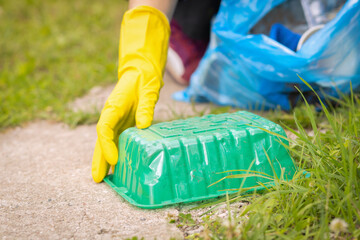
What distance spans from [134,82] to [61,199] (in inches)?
20.6

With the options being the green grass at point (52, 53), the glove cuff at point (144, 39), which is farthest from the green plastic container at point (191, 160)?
the green grass at point (52, 53)

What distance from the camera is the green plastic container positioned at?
120cm

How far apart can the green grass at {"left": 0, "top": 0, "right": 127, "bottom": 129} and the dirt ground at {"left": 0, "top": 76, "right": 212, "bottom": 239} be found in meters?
0.35

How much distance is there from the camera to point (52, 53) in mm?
3436

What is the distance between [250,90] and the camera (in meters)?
2.09

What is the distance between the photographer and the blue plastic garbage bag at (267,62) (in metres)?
1.70

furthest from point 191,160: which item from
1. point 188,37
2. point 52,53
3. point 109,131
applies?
point 52,53

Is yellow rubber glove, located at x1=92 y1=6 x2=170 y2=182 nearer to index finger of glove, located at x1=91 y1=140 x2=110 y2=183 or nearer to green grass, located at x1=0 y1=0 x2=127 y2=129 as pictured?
index finger of glove, located at x1=91 y1=140 x2=110 y2=183

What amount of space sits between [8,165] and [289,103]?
1369 millimetres

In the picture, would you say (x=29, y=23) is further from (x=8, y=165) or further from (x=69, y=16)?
(x=8, y=165)

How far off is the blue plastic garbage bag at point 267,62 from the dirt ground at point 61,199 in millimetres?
776

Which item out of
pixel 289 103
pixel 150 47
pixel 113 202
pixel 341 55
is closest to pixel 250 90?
pixel 289 103

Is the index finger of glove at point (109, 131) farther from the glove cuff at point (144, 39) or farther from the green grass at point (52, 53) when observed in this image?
the green grass at point (52, 53)

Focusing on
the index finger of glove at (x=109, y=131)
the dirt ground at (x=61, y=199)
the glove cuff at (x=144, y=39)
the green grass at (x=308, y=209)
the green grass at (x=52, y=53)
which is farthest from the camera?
the green grass at (x=52, y=53)
